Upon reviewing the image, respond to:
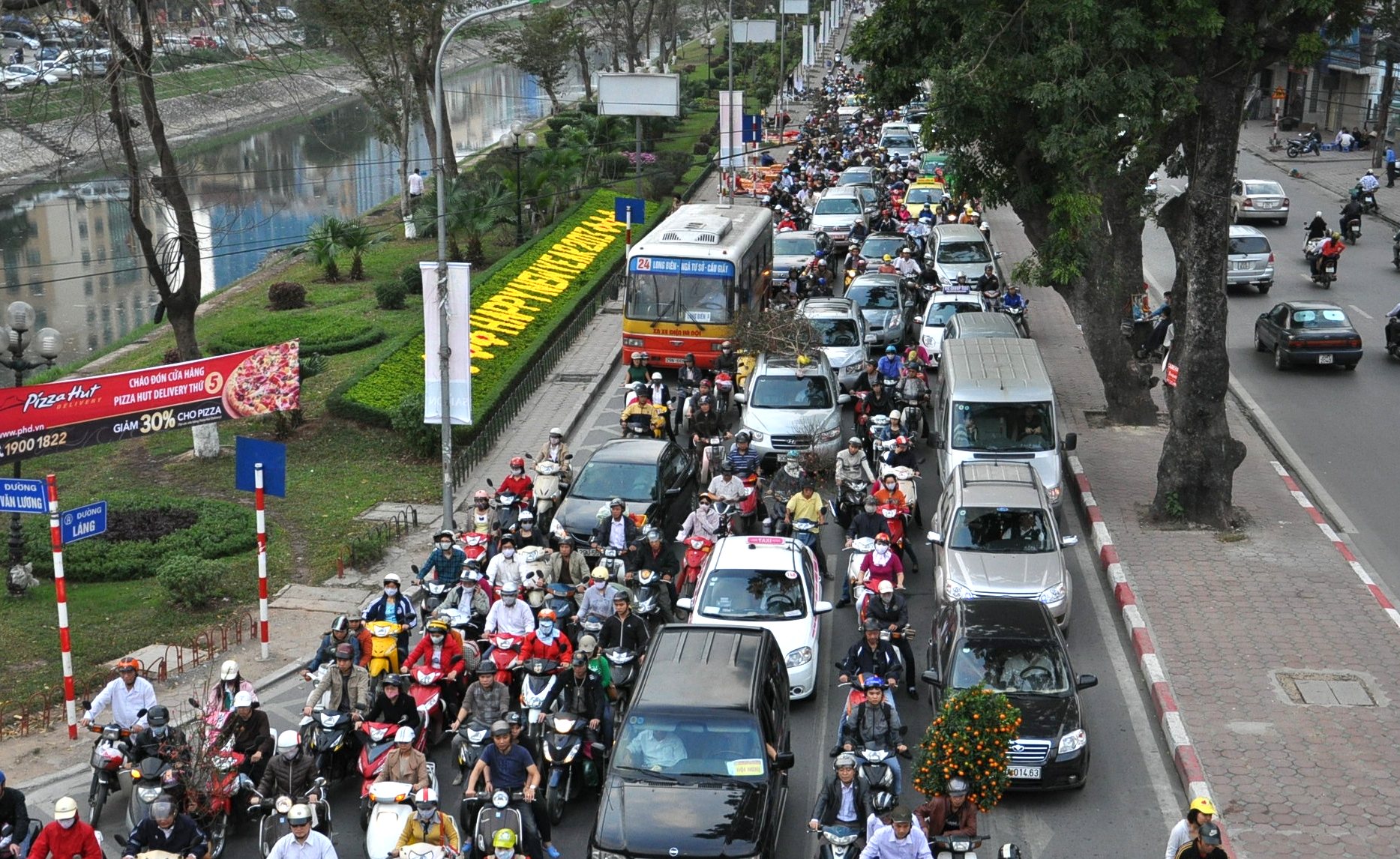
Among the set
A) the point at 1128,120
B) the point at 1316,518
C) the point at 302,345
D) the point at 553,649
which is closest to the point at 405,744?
the point at 553,649

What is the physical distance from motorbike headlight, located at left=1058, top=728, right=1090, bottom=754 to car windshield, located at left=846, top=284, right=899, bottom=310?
1767cm

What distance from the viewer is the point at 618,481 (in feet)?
65.0

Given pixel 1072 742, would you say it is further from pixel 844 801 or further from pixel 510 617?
pixel 510 617

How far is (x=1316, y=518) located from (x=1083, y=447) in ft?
13.9

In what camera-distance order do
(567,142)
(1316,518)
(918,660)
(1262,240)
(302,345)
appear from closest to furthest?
(918,660) < (1316,518) < (302,345) < (1262,240) < (567,142)

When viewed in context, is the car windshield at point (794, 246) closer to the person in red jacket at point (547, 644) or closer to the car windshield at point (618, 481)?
the car windshield at point (618, 481)

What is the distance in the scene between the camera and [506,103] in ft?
344

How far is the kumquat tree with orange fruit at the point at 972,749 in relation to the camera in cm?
1177

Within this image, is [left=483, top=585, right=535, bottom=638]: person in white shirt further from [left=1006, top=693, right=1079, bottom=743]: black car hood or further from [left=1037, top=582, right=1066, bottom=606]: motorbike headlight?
[left=1037, top=582, right=1066, bottom=606]: motorbike headlight

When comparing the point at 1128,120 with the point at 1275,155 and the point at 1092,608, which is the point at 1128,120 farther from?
the point at 1275,155

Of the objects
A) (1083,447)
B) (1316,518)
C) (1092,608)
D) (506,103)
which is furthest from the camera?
(506,103)

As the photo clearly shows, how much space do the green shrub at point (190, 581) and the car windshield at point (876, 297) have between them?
15056mm

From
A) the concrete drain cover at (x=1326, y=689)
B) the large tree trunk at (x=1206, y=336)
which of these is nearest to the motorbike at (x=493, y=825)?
the concrete drain cover at (x=1326, y=689)

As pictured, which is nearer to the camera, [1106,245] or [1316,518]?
[1316,518]
